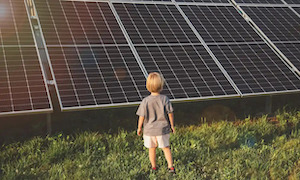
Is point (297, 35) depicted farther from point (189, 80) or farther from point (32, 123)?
point (32, 123)

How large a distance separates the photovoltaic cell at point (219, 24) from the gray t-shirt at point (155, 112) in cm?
414

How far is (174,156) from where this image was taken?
6.80 m

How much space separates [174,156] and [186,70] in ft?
7.92

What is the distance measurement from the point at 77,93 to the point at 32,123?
146 centimetres

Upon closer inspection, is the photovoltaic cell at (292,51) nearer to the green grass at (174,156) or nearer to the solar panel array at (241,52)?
the solar panel array at (241,52)

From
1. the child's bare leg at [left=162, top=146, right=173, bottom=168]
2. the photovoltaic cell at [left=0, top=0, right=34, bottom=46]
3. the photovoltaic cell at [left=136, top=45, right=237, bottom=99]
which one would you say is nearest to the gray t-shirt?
the child's bare leg at [left=162, top=146, right=173, bottom=168]

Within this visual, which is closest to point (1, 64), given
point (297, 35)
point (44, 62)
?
point (44, 62)

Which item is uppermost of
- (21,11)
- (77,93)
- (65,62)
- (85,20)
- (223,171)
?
(21,11)

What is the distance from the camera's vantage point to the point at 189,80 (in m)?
8.25

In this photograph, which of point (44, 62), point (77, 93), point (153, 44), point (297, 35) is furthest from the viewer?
point (297, 35)

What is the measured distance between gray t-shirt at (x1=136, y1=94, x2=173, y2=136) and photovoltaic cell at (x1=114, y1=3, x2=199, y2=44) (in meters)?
3.26

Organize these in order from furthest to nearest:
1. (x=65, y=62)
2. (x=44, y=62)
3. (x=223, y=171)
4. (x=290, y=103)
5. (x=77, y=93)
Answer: (x=290, y=103)
(x=44, y=62)
(x=65, y=62)
(x=77, y=93)
(x=223, y=171)

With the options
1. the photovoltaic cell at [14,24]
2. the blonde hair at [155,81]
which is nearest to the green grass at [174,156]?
the blonde hair at [155,81]

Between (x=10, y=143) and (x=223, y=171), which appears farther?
(x=10, y=143)
